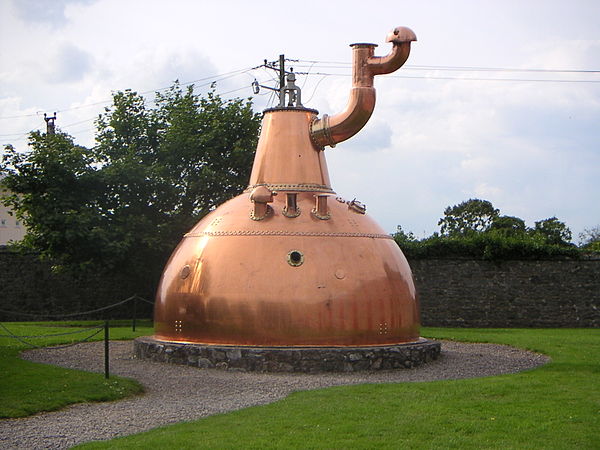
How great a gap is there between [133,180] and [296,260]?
12.1m

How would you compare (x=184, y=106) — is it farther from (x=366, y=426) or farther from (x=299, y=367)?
(x=366, y=426)

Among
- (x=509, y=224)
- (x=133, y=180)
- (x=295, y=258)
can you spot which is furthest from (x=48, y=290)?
(x=509, y=224)

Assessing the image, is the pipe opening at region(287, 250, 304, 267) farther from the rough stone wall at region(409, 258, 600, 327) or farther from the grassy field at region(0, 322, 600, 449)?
the rough stone wall at region(409, 258, 600, 327)

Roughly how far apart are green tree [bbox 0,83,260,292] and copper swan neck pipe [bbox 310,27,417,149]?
10.6m

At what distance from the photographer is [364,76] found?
16.0 meters

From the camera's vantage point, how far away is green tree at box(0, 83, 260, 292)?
82.0 ft

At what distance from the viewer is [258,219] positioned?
15.7 meters

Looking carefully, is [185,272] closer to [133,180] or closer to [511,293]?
[133,180]

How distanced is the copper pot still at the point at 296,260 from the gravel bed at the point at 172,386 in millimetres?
862

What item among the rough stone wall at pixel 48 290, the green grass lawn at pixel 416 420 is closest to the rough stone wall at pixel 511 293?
the rough stone wall at pixel 48 290

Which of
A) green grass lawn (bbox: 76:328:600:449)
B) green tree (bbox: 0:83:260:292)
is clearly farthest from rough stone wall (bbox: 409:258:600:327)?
green grass lawn (bbox: 76:328:600:449)

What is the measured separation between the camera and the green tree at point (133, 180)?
25.0 meters

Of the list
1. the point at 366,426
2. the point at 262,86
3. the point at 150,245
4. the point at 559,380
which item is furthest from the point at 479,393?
the point at 150,245

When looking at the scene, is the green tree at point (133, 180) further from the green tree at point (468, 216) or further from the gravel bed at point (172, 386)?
the green tree at point (468, 216)
